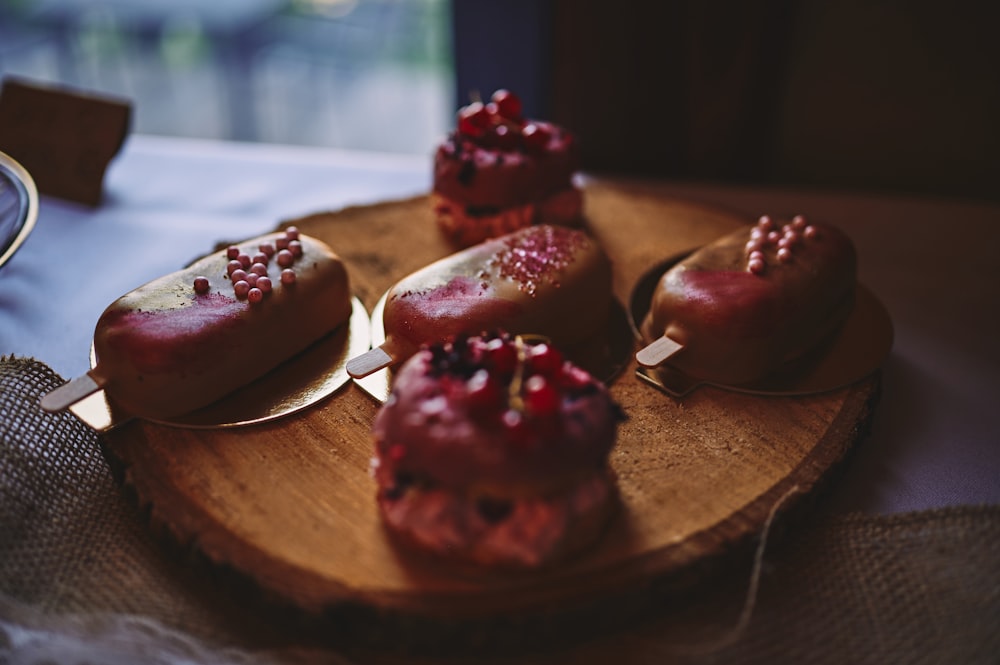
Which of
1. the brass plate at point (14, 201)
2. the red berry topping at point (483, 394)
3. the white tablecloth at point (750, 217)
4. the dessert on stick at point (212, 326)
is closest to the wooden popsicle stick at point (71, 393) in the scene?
the dessert on stick at point (212, 326)

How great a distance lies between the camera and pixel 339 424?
1551mm

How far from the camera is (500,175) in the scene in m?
2.07

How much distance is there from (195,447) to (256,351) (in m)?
0.23

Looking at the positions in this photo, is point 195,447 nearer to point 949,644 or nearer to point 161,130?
point 949,644

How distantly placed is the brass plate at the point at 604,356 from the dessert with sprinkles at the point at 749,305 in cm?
5

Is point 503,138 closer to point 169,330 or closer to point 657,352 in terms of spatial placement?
point 657,352

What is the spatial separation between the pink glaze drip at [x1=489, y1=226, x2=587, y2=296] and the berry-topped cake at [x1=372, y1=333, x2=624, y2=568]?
0.42 m

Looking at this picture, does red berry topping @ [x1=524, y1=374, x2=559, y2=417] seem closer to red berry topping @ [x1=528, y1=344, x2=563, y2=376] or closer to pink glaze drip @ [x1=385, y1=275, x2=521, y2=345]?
red berry topping @ [x1=528, y1=344, x2=563, y2=376]

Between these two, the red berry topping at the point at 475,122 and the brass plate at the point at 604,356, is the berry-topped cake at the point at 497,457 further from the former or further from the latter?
the red berry topping at the point at 475,122

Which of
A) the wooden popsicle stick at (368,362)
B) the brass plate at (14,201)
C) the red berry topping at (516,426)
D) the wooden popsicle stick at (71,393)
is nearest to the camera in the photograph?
the red berry topping at (516,426)

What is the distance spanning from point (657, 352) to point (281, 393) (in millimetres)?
758

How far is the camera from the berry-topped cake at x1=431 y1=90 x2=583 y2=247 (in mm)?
2086

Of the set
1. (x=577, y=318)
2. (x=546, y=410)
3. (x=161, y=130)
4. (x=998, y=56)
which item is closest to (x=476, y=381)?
(x=546, y=410)

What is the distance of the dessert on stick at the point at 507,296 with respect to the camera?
161 centimetres
